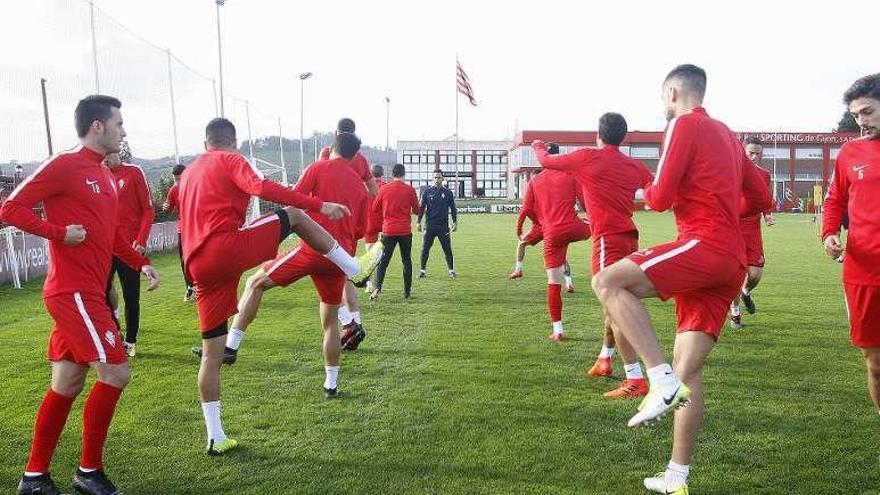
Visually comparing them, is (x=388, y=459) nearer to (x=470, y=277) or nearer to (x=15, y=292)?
(x=470, y=277)

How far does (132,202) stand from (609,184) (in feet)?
17.0

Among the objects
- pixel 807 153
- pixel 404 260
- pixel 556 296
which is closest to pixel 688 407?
pixel 556 296

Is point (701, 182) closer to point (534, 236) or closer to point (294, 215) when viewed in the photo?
point (294, 215)

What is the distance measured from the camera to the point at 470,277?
14445 mm

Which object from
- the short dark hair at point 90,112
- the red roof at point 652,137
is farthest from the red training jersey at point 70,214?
the red roof at point 652,137

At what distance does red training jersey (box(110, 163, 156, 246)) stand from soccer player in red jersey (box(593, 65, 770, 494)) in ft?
18.6

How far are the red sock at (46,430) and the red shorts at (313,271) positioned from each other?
2.21 m

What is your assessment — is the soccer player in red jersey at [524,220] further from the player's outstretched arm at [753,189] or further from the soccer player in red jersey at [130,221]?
the soccer player in red jersey at [130,221]

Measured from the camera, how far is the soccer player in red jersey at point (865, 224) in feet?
12.9

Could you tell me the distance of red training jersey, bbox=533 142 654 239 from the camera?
569 centimetres

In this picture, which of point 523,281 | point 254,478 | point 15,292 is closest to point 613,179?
point 254,478

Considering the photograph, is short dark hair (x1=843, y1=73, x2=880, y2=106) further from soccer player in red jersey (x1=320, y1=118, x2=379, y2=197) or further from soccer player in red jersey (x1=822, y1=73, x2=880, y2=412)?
soccer player in red jersey (x1=320, y1=118, x2=379, y2=197)

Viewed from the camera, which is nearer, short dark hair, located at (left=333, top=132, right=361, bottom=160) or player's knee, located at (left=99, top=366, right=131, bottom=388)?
player's knee, located at (left=99, top=366, right=131, bottom=388)

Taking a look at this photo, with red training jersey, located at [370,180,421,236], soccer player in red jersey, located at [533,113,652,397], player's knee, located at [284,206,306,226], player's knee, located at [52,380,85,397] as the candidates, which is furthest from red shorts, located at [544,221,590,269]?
player's knee, located at [52,380,85,397]
